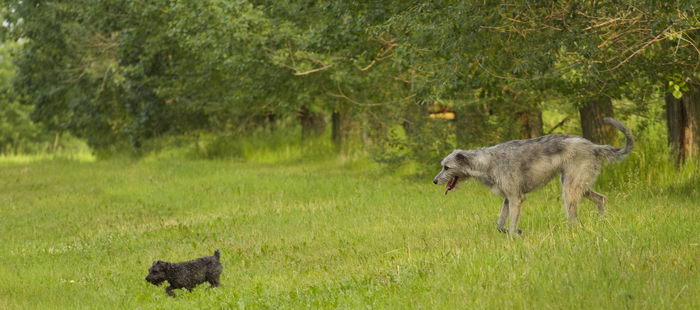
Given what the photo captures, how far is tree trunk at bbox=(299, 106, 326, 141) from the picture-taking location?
36031 millimetres

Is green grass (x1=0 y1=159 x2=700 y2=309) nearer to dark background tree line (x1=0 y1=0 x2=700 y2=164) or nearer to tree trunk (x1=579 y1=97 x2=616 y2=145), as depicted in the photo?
dark background tree line (x1=0 y1=0 x2=700 y2=164)

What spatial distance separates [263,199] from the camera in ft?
66.3

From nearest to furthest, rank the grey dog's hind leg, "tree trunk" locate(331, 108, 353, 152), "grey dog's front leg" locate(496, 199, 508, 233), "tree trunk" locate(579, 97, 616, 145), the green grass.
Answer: the green grass → "grey dog's front leg" locate(496, 199, 508, 233) → the grey dog's hind leg → "tree trunk" locate(579, 97, 616, 145) → "tree trunk" locate(331, 108, 353, 152)

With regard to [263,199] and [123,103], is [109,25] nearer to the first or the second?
[123,103]

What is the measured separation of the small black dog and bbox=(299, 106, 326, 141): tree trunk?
82.3 feet

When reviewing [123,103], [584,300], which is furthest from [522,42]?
[123,103]

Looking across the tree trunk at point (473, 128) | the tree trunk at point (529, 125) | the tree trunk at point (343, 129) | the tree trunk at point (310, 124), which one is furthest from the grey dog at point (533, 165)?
the tree trunk at point (310, 124)

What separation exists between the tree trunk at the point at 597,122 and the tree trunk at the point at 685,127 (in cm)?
179

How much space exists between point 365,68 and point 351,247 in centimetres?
1060

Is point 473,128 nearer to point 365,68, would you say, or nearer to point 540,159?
point 365,68


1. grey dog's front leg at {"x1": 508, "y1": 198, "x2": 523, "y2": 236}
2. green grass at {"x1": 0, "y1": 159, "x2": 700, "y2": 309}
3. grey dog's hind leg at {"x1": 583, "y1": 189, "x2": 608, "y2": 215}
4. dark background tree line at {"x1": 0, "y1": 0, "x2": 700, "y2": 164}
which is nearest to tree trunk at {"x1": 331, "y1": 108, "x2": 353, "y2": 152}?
dark background tree line at {"x1": 0, "y1": 0, "x2": 700, "y2": 164}

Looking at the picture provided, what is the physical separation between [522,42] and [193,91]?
864 inches

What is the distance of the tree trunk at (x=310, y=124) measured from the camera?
118 feet

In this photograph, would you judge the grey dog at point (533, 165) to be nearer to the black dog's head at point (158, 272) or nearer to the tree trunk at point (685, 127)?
the black dog's head at point (158, 272)
